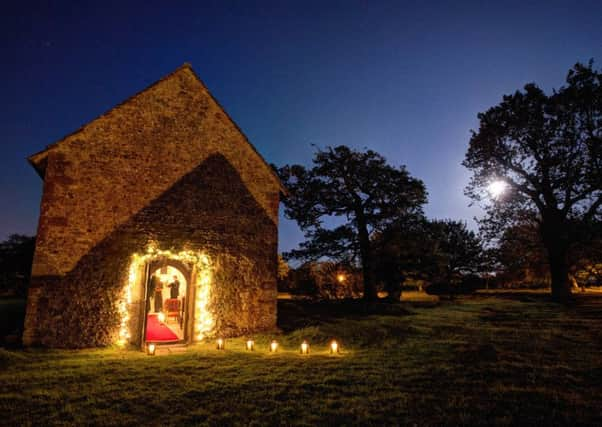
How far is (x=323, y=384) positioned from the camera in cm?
609

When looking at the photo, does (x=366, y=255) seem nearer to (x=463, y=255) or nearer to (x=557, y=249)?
(x=557, y=249)

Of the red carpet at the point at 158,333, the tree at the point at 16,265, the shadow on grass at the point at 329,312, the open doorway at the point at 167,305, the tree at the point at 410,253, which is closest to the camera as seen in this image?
the red carpet at the point at 158,333

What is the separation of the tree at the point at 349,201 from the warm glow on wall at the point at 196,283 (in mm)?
9017

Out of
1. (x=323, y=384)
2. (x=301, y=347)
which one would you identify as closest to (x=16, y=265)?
(x=301, y=347)

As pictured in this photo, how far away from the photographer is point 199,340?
10.3 metres

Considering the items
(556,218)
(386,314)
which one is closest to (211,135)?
(386,314)

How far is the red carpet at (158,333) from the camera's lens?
1075 centimetres

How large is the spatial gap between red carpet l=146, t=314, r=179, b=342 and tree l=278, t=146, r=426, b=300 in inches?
313

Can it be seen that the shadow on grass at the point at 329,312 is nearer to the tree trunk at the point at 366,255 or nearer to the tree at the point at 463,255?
the tree trunk at the point at 366,255

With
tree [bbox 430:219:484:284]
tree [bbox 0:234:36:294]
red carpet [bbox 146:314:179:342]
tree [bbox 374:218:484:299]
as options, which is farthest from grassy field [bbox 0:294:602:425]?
tree [bbox 430:219:484:284]

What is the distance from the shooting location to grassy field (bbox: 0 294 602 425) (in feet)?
15.5

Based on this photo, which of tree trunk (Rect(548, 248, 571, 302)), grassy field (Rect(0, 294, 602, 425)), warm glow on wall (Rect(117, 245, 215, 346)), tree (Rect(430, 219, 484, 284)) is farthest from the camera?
tree (Rect(430, 219, 484, 284))

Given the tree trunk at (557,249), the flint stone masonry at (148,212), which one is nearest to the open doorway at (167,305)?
the flint stone masonry at (148,212)

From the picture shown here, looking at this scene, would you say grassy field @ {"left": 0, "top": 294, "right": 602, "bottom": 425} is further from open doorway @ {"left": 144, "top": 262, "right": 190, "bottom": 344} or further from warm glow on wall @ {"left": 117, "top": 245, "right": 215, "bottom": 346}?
open doorway @ {"left": 144, "top": 262, "right": 190, "bottom": 344}
